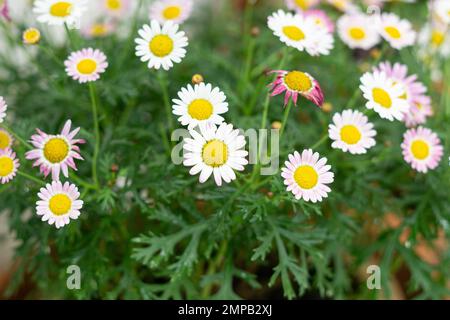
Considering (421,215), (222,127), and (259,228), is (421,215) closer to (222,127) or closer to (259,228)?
(259,228)

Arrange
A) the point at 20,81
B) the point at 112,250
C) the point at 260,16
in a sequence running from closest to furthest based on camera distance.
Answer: the point at 112,250 → the point at 20,81 → the point at 260,16

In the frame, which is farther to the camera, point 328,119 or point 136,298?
point 328,119

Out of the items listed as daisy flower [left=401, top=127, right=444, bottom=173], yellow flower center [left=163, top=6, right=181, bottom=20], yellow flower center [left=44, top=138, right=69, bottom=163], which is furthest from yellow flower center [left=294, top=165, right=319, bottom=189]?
yellow flower center [left=163, top=6, right=181, bottom=20]

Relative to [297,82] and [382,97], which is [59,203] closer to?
[297,82]

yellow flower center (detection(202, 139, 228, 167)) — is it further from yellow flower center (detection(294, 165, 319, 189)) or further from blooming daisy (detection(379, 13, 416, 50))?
blooming daisy (detection(379, 13, 416, 50))

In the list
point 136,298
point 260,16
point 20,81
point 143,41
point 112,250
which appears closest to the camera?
point 143,41

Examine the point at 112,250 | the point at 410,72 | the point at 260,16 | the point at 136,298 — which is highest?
the point at 260,16

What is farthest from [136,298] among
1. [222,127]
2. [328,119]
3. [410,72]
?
[410,72]

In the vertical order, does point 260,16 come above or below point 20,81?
above

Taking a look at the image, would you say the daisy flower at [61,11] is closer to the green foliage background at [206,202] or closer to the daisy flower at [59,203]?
the green foliage background at [206,202]
